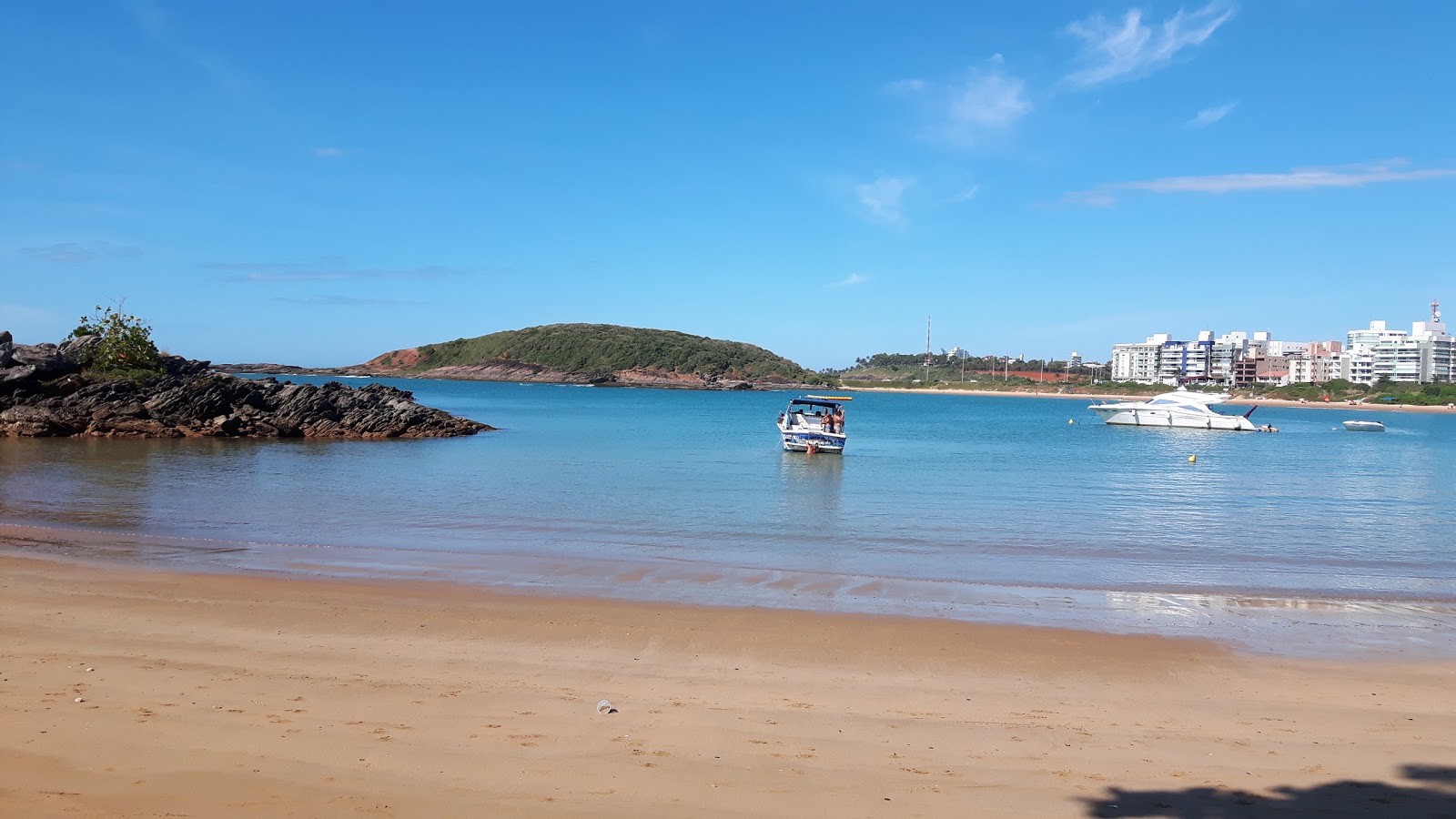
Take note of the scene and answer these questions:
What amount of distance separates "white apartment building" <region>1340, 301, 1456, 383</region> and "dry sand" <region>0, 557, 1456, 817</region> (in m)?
189

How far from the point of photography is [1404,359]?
169m

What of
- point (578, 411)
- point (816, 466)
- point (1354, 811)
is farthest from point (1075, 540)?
point (578, 411)

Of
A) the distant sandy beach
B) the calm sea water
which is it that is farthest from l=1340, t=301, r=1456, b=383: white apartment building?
the calm sea water

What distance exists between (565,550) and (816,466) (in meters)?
20.5

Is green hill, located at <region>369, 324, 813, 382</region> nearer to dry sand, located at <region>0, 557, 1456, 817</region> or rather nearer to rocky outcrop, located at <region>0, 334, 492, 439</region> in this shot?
rocky outcrop, located at <region>0, 334, 492, 439</region>

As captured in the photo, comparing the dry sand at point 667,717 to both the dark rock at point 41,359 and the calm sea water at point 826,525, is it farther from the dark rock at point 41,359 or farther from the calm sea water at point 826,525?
the dark rock at point 41,359

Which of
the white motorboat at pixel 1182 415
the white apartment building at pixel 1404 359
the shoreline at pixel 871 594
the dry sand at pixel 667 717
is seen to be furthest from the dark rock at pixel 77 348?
the white apartment building at pixel 1404 359

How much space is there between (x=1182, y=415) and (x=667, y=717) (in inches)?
2910

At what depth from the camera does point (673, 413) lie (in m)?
83.9

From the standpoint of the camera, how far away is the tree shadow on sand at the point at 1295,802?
5.84 metres

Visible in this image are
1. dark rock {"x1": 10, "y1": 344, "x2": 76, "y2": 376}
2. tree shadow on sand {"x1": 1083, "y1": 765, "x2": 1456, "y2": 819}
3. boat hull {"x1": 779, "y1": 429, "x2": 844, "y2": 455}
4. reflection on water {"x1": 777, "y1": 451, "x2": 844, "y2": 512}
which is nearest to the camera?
tree shadow on sand {"x1": 1083, "y1": 765, "x2": 1456, "y2": 819}

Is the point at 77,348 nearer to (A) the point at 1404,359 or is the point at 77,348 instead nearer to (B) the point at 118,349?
(B) the point at 118,349

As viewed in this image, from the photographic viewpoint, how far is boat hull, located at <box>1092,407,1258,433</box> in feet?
231

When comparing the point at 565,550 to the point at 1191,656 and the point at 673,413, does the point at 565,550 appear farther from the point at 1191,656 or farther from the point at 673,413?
the point at 673,413
